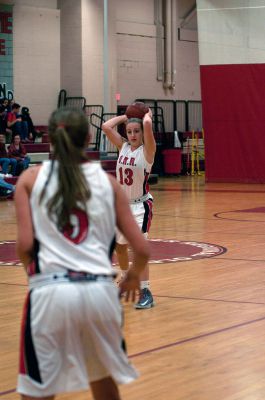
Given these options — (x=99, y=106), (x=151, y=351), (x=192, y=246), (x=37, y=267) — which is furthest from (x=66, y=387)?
(x=99, y=106)

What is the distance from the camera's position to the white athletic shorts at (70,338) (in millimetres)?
3143

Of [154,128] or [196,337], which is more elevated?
[154,128]

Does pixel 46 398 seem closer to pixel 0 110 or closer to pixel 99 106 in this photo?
pixel 0 110

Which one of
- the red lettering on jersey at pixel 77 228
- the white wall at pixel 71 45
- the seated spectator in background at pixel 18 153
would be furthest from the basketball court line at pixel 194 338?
the white wall at pixel 71 45

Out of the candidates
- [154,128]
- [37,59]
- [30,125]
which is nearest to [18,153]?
[30,125]

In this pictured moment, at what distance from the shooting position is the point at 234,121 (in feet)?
73.9

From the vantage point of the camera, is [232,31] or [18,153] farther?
[232,31]

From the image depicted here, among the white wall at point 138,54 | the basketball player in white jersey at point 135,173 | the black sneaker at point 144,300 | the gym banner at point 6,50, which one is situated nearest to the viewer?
the black sneaker at point 144,300

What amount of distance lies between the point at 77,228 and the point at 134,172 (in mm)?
4345

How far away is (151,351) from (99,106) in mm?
19488

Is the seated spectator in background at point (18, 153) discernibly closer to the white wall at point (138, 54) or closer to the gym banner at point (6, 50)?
the gym banner at point (6, 50)

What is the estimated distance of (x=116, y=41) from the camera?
2586 cm

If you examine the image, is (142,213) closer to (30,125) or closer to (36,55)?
(30,125)

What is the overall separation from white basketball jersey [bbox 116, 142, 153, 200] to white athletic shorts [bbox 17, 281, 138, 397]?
4.34 metres
